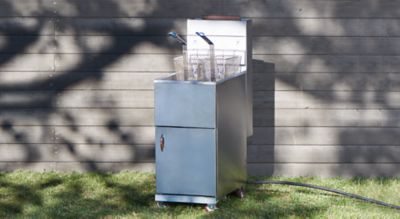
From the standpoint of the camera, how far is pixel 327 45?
26.6ft

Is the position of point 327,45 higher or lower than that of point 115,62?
higher

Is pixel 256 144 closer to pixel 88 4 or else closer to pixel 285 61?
pixel 285 61

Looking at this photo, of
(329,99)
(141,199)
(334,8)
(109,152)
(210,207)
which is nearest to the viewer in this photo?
(210,207)

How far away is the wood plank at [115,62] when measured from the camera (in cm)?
820

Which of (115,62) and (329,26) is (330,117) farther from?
(115,62)

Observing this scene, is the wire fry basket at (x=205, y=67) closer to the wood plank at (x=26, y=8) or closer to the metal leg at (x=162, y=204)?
the metal leg at (x=162, y=204)

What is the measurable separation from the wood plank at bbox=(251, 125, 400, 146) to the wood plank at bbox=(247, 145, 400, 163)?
40 mm

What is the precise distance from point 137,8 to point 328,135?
1.79 metres

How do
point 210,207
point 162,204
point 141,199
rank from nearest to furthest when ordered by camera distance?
point 210,207 < point 162,204 < point 141,199

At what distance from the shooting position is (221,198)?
7266 mm

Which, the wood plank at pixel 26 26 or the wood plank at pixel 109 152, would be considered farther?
the wood plank at pixel 109 152

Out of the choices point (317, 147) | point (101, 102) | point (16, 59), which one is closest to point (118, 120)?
point (101, 102)

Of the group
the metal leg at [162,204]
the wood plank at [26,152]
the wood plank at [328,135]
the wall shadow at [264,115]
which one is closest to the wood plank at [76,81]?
the wood plank at [26,152]

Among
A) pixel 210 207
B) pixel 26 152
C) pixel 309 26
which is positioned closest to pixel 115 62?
pixel 26 152
